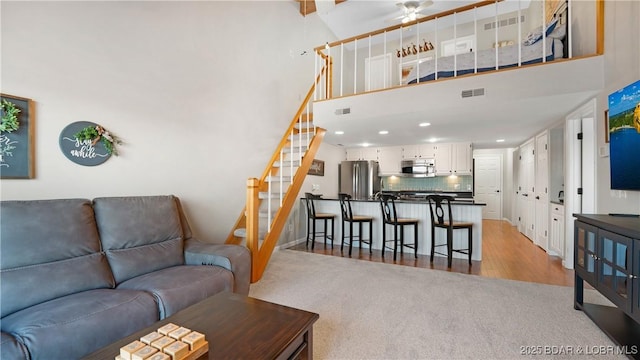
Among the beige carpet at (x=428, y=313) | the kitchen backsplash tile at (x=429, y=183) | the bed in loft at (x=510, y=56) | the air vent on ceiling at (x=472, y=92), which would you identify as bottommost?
the beige carpet at (x=428, y=313)

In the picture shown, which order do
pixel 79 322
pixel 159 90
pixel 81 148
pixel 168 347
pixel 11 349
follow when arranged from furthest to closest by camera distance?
1. pixel 159 90
2. pixel 81 148
3. pixel 79 322
4. pixel 11 349
5. pixel 168 347

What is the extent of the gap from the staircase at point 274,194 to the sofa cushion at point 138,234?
0.79 m

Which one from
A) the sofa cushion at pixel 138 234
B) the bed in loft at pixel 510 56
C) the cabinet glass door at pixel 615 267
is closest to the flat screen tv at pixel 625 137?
the cabinet glass door at pixel 615 267

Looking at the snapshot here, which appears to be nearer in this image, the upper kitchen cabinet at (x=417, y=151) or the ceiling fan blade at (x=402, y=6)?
the ceiling fan blade at (x=402, y=6)

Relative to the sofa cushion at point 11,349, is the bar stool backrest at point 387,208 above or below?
above

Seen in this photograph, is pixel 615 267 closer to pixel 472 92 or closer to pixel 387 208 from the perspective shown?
pixel 472 92

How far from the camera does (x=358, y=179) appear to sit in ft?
21.7

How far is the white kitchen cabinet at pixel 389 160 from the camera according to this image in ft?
22.5

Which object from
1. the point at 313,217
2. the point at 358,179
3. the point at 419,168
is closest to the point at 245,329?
the point at 313,217

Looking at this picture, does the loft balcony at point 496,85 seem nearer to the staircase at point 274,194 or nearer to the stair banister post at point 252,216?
the staircase at point 274,194

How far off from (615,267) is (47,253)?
3.88 m

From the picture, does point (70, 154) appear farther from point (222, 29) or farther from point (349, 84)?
point (349, 84)

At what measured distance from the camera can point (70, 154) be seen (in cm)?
235

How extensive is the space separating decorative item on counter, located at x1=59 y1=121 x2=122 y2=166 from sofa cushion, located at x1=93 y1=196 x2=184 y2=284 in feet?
1.51
